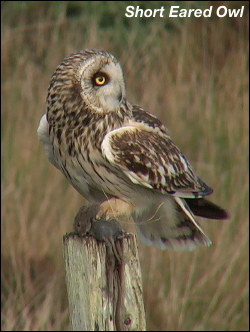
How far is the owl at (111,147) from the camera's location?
3.75 meters

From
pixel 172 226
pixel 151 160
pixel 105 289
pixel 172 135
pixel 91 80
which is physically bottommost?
pixel 105 289

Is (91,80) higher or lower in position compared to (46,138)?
higher

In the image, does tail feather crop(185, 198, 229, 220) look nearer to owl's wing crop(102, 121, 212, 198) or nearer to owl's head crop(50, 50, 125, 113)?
owl's wing crop(102, 121, 212, 198)

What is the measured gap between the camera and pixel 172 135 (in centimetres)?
639

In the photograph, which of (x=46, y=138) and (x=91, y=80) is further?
(x=46, y=138)

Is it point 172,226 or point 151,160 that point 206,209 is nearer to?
point 172,226

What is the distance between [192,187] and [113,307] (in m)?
1.33

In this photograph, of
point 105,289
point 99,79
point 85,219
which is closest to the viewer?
point 105,289

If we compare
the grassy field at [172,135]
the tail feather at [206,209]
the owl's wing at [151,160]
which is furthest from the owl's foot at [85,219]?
the grassy field at [172,135]

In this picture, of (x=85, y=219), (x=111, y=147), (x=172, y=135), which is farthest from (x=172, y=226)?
(x=172, y=135)

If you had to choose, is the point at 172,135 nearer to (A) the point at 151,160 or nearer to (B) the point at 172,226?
(B) the point at 172,226

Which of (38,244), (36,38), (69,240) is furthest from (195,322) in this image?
(36,38)

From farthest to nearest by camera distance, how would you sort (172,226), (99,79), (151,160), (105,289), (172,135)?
1. (172,135)
2. (172,226)
3. (151,160)
4. (99,79)
5. (105,289)

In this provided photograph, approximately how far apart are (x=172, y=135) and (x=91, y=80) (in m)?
2.70
